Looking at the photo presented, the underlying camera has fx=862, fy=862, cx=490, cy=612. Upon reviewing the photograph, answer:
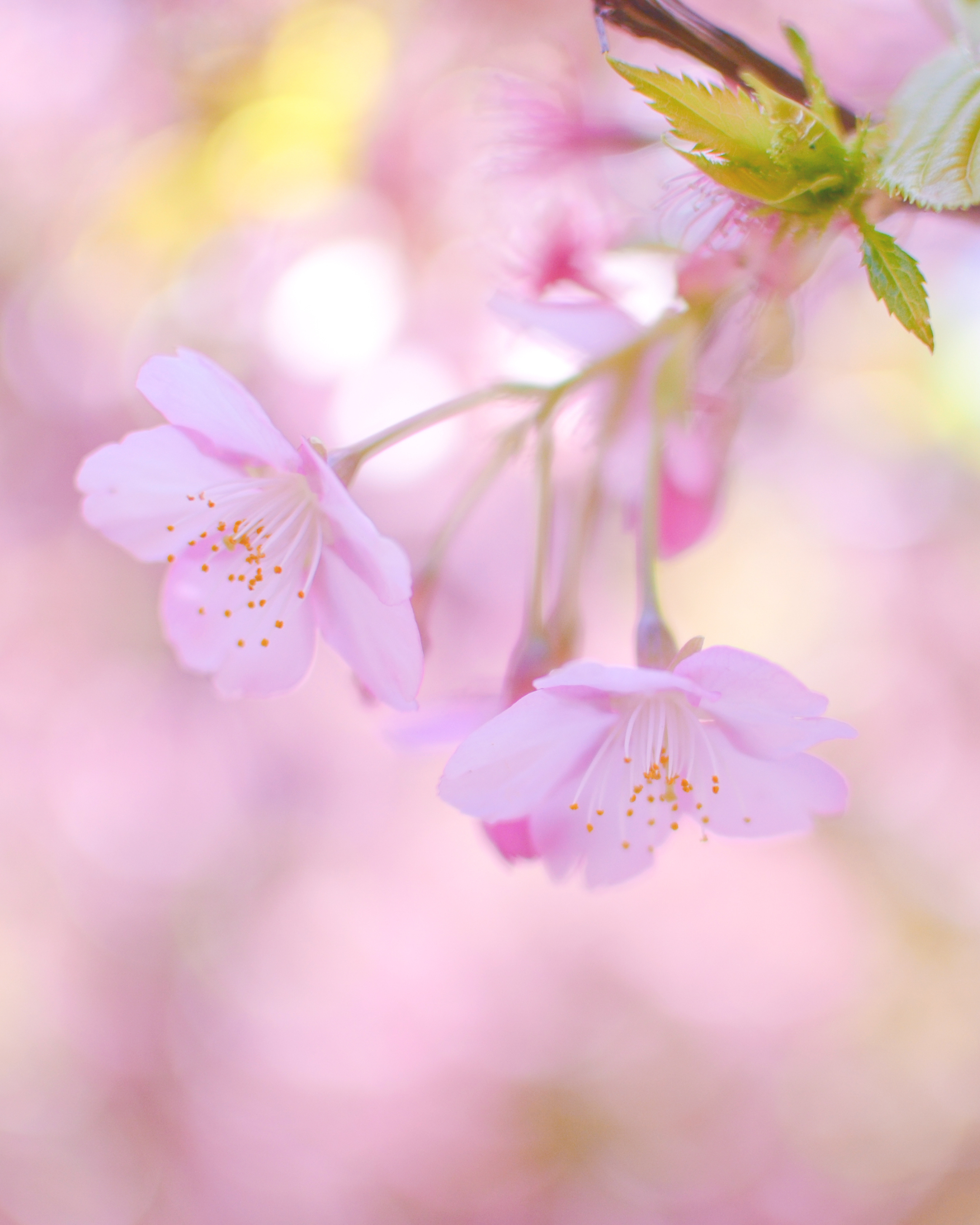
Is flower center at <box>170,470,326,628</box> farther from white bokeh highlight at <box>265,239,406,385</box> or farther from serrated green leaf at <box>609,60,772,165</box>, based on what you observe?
white bokeh highlight at <box>265,239,406,385</box>

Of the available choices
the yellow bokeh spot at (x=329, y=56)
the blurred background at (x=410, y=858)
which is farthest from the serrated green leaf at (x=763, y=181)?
the blurred background at (x=410, y=858)

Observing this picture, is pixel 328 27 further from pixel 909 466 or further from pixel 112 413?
pixel 909 466

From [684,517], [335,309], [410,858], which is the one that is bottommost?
[684,517]

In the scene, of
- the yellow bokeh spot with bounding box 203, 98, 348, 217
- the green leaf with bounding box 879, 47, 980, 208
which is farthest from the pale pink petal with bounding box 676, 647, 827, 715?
the yellow bokeh spot with bounding box 203, 98, 348, 217

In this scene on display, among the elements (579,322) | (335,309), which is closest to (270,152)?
(335,309)

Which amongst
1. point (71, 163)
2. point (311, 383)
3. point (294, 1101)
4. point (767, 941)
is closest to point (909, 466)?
point (767, 941)

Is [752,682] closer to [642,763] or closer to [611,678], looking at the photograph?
[611,678]
